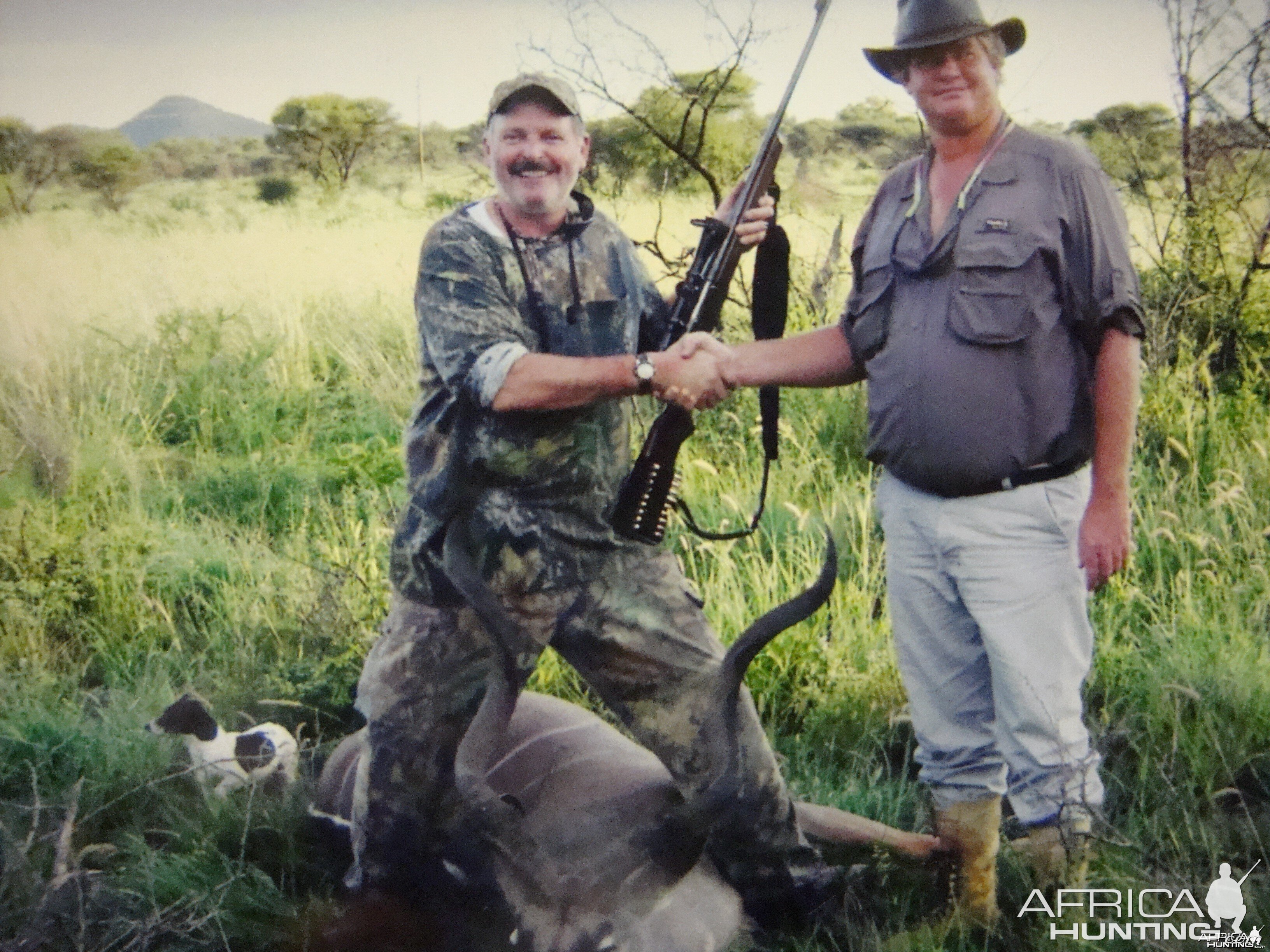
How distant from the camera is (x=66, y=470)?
4.61 meters

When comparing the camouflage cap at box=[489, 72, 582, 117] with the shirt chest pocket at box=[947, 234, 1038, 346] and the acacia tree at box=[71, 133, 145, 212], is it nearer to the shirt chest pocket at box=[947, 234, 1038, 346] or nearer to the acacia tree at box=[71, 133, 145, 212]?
the shirt chest pocket at box=[947, 234, 1038, 346]

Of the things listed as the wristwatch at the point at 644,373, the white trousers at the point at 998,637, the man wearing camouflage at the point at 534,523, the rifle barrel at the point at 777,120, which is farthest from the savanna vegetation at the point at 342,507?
the wristwatch at the point at 644,373

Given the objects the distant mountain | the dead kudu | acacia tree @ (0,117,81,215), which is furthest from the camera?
acacia tree @ (0,117,81,215)

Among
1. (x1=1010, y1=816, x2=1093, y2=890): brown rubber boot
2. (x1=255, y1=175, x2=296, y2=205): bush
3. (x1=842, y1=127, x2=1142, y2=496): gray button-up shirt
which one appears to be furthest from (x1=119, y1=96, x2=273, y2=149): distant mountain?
(x1=1010, y1=816, x2=1093, y2=890): brown rubber boot

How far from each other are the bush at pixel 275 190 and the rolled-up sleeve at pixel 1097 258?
11.3ft

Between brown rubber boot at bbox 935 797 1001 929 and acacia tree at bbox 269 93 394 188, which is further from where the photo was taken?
acacia tree at bbox 269 93 394 188

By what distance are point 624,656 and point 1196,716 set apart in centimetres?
185

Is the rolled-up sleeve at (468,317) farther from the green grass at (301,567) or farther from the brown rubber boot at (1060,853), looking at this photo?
the brown rubber boot at (1060,853)

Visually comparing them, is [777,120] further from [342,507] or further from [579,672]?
[342,507]

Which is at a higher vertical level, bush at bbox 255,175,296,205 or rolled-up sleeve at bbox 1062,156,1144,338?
bush at bbox 255,175,296,205

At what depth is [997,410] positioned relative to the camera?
2.57 meters

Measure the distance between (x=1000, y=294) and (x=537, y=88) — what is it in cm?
119

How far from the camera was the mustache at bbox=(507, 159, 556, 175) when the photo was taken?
8.58 ft

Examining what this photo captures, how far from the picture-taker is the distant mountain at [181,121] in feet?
11.4
